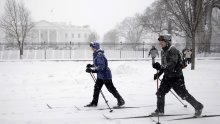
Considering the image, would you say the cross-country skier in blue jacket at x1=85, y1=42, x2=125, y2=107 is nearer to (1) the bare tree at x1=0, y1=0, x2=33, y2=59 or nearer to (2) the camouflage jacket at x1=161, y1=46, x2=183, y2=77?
(2) the camouflage jacket at x1=161, y1=46, x2=183, y2=77

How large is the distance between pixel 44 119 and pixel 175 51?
3.26m

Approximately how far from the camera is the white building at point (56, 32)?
304 feet

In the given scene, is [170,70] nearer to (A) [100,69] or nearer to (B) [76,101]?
(A) [100,69]

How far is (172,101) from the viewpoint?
906 centimetres

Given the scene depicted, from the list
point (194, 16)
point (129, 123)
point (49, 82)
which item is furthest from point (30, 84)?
point (194, 16)

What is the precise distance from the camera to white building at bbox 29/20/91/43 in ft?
304

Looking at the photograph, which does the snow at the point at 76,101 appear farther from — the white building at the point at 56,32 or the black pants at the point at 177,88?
the white building at the point at 56,32

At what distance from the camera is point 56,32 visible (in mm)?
96312

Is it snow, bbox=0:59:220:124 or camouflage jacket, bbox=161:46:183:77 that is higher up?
camouflage jacket, bbox=161:46:183:77

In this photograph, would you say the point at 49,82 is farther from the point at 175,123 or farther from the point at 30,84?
the point at 175,123

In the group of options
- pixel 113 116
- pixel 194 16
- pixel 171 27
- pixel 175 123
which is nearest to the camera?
pixel 175 123

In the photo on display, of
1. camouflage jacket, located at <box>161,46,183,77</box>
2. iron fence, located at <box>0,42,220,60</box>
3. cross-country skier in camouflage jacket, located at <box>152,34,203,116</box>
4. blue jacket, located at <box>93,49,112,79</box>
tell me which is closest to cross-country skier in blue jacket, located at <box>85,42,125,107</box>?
blue jacket, located at <box>93,49,112,79</box>

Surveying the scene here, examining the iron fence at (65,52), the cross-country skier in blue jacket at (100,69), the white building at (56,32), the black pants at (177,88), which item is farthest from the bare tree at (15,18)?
the white building at (56,32)

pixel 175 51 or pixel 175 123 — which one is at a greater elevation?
pixel 175 51
